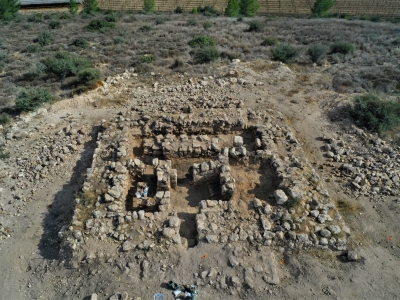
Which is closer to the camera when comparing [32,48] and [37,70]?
[37,70]

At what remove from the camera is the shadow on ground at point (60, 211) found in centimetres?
778

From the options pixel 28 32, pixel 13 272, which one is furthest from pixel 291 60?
pixel 28 32

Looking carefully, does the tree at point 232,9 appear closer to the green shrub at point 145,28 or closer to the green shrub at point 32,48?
the green shrub at point 145,28

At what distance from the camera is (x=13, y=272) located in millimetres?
7242

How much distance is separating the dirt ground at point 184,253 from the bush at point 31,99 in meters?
1.31

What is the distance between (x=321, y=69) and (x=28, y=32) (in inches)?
865

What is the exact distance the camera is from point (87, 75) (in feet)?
47.2

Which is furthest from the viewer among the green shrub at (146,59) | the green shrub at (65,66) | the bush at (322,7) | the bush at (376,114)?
the bush at (322,7)

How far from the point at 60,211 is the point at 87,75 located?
8.02 m

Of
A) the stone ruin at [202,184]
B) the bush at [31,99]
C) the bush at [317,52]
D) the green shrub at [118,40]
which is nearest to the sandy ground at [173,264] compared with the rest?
the stone ruin at [202,184]

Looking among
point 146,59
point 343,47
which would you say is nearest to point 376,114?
point 343,47

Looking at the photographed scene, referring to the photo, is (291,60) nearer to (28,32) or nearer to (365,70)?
(365,70)

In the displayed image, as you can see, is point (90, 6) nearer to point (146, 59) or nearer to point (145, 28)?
point (145, 28)

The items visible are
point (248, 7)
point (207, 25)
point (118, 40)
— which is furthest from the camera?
point (248, 7)
